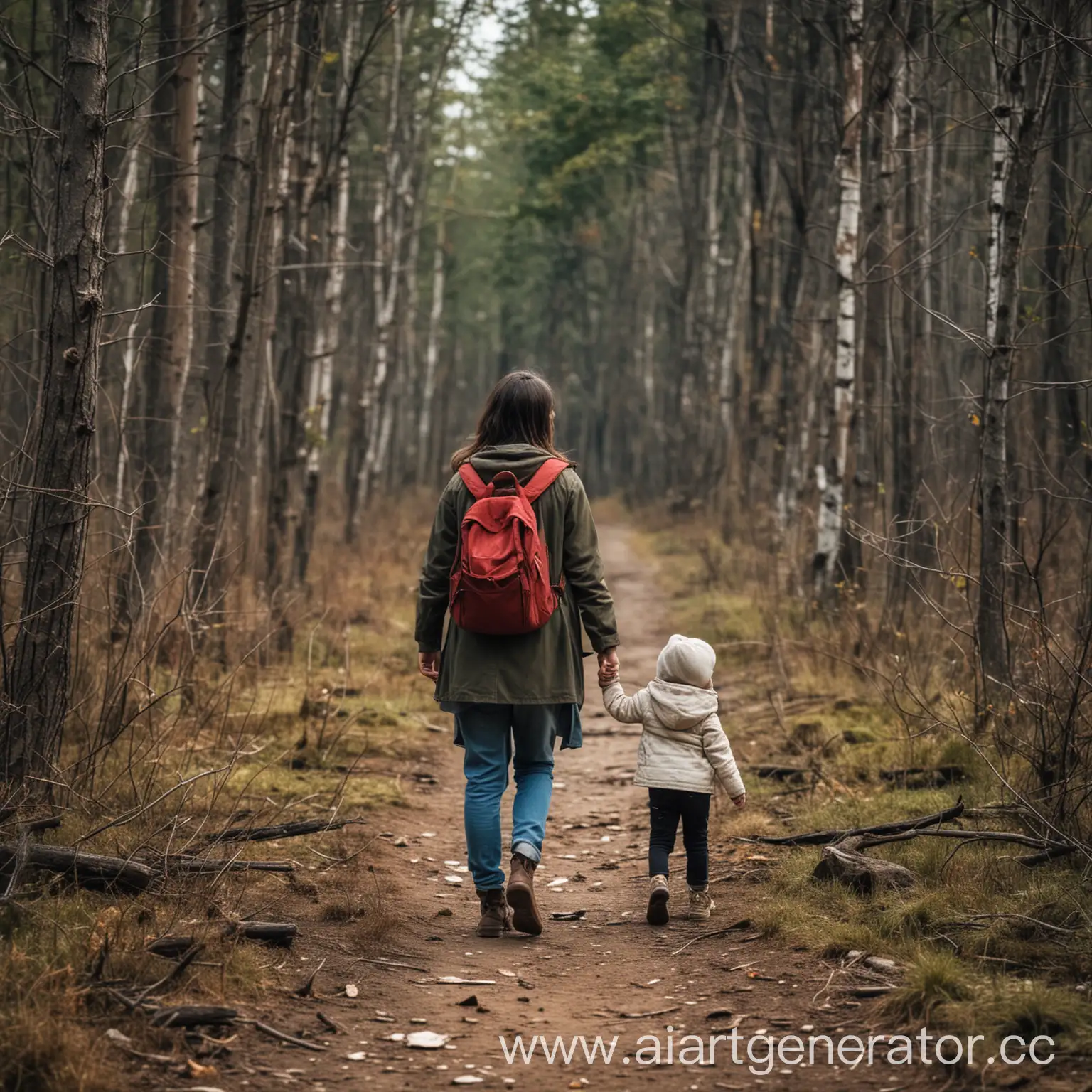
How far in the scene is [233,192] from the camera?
956 cm

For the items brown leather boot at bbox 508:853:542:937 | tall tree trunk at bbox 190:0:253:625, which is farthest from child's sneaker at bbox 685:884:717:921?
tall tree trunk at bbox 190:0:253:625

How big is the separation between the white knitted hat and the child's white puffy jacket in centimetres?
4

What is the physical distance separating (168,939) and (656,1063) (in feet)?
5.40

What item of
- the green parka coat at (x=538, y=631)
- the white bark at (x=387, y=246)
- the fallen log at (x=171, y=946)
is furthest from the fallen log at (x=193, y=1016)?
the white bark at (x=387, y=246)

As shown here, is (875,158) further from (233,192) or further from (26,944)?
(26,944)

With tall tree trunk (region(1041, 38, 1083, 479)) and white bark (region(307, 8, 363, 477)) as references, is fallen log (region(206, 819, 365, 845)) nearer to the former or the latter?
tall tree trunk (region(1041, 38, 1083, 479))

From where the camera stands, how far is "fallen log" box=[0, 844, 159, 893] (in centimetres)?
448

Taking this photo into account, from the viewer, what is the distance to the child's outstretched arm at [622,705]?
210 inches

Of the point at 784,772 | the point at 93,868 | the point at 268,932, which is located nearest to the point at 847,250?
→ the point at 784,772

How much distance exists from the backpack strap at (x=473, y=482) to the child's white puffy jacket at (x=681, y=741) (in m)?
1.02

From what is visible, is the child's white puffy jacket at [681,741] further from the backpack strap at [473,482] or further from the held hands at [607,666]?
the backpack strap at [473,482]

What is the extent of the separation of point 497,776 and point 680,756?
0.80 meters

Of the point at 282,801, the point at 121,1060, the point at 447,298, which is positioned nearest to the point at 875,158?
the point at 282,801

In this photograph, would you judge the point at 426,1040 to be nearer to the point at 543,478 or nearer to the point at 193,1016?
the point at 193,1016
